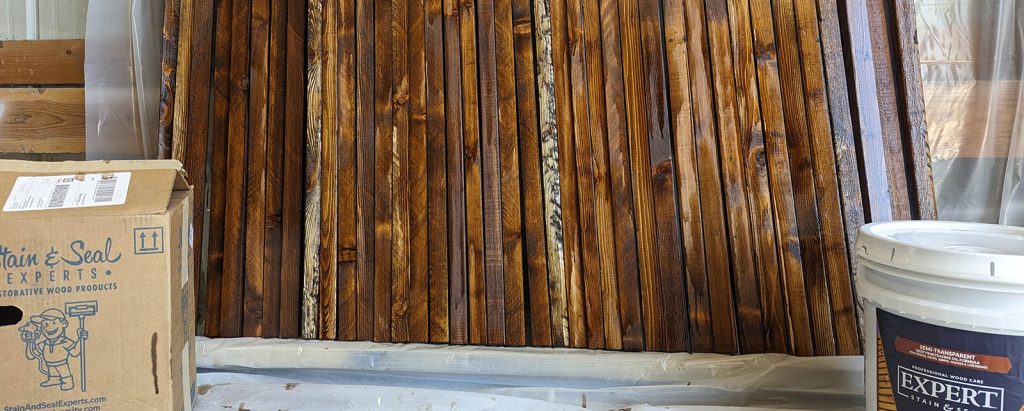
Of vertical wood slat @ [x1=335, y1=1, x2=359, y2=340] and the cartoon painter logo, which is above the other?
vertical wood slat @ [x1=335, y1=1, x2=359, y2=340]

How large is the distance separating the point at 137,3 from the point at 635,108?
1.61 m

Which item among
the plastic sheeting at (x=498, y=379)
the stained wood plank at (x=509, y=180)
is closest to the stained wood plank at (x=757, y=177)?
the plastic sheeting at (x=498, y=379)

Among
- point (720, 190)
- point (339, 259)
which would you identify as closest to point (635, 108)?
point (720, 190)

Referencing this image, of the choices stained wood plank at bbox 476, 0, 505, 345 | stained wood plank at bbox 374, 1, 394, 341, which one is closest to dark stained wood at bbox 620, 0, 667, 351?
stained wood plank at bbox 476, 0, 505, 345

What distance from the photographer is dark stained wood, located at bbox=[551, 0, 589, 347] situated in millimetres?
1668

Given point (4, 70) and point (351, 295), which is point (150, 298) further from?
point (4, 70)

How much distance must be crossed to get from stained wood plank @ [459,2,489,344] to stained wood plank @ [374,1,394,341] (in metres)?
0.23

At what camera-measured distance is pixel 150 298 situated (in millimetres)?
1086

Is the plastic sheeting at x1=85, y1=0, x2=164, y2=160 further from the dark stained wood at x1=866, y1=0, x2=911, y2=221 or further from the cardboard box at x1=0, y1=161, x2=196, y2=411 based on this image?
the dark stained wood at x1=866, y1=0, x2=911, y2=221

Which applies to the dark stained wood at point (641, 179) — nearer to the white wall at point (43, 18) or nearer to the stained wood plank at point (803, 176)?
the stained wood plank at point (803, 176)

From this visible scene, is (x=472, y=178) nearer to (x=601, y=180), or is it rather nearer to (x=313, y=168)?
(x=601, y=180)

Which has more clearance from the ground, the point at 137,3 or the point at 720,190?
the point at 137,3

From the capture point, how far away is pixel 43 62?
199 centimetres

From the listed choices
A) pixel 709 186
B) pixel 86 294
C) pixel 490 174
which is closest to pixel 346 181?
pixel 490 174
